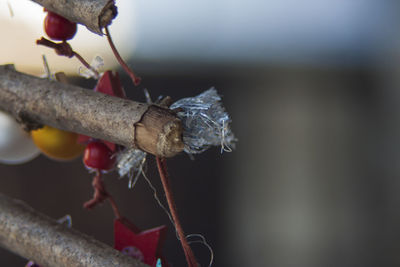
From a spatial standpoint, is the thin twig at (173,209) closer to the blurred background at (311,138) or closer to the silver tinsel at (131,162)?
the silver tinsel at (131,162)

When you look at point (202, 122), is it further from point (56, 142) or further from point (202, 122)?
point (56, 142)

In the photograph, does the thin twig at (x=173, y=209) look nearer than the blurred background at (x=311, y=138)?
Yes

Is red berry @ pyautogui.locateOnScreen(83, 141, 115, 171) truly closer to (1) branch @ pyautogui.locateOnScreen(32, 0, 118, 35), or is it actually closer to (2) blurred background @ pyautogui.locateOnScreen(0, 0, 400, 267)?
(1) branch @ pyautogui.locateOnScreen(32, 0, 118, 35)

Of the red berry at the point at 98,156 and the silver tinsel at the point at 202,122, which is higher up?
the silver tinsel at the point at 202,122

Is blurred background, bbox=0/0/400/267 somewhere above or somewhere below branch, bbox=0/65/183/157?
below

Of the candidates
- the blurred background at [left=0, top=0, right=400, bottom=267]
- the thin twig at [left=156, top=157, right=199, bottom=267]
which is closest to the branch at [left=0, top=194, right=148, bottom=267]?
the thin twig at [left=156, top=157, right=199, bottom=267]

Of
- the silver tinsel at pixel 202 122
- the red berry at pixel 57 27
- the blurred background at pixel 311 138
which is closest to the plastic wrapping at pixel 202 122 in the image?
the silver tinsel at pixel 202 122
